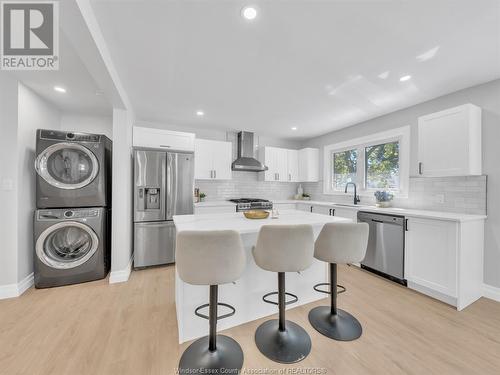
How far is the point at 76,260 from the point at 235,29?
317 cm

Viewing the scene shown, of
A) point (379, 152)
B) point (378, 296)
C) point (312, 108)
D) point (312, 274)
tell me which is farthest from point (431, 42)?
point (378, 296)

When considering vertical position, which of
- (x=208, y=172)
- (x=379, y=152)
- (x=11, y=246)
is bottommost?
(x=11, y=246)

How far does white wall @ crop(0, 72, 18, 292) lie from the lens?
2307mm

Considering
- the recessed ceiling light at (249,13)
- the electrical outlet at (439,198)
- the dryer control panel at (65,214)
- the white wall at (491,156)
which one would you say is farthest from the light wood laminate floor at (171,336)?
the recessed ceiling light at (249,13)

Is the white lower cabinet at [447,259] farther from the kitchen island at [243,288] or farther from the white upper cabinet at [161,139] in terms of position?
the white upper cabinet at [161,139]

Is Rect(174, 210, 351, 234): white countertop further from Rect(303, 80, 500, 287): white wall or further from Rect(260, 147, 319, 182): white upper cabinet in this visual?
Rect(260, 147, 319, 182): white upper cabinet

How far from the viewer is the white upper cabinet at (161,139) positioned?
326cm

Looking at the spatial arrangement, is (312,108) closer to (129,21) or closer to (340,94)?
(340,94)

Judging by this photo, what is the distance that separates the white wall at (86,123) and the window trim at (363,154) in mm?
4385

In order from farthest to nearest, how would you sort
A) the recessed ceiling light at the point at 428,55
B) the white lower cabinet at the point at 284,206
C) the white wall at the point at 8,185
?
1. the white lower cabinet at the point at 284,206
2. the white wall at the point at 8,185
3. the recessed ceiling light at the point at 428,55

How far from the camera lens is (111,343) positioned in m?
1.68

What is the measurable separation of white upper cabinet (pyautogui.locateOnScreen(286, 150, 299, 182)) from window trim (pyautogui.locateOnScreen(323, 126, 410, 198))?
656 millimetres

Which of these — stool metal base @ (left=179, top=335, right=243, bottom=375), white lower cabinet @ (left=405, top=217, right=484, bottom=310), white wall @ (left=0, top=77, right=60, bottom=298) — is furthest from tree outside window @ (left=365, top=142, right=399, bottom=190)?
white wall @ (left=0, top=77, right=60, bottom=298)

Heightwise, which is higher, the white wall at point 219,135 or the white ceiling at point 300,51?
the white ceiling at point 300,51
